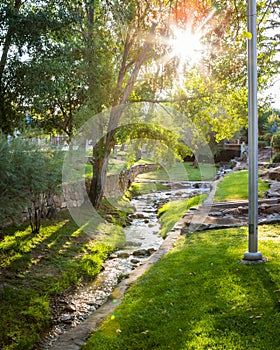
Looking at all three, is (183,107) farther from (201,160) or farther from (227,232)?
(201,160)

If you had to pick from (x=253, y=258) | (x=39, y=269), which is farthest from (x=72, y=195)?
(x=253, y=258)

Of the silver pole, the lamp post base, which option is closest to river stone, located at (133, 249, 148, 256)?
the lamp post base

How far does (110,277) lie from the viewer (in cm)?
783

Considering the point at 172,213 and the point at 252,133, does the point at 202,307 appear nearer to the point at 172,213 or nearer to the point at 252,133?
the point at 252,133

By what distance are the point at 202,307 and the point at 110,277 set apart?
3.52 m

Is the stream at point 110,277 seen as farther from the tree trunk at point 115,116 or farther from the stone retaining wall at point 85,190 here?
the stone retaining wall at point 85,190

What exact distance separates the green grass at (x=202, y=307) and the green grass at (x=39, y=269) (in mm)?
1202

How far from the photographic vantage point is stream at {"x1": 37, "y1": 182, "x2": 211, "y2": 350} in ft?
19.2

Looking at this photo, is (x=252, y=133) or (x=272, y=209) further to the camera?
(x=272, y=209)

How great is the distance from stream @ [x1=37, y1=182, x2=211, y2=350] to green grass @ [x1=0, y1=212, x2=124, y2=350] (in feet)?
0.60

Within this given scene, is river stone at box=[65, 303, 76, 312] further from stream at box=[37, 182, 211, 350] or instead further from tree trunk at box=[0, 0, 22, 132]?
tree trunk at box=[0, 0, 22, 132]

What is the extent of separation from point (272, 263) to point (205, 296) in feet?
4.54

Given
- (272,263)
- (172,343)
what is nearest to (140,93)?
(272,263)

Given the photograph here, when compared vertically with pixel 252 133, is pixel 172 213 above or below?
below
